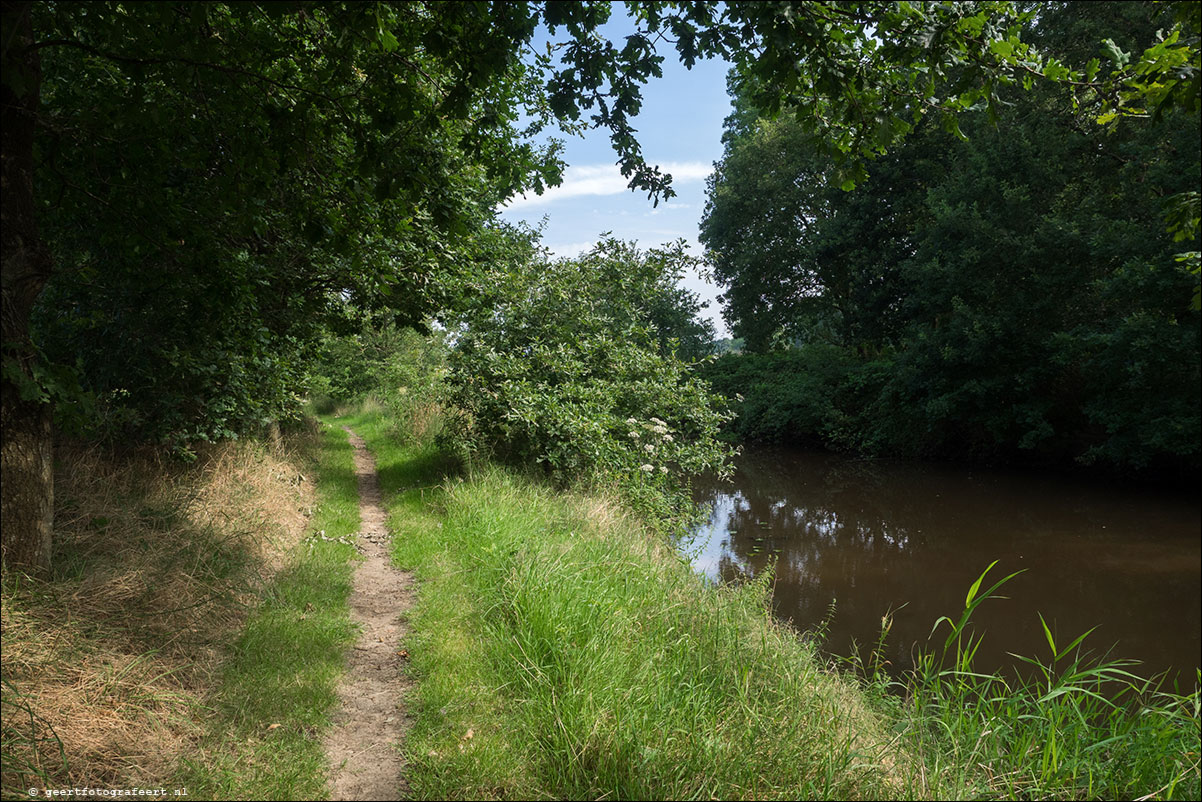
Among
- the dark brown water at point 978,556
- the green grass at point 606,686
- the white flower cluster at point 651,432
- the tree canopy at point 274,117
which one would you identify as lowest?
the dark brown water at point 978,556

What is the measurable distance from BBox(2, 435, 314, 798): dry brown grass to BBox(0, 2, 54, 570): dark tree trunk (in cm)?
29

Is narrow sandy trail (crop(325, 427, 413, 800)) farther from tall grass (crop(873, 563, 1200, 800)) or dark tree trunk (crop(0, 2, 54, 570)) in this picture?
tall grass (crop(873, 563, 1200, 800))

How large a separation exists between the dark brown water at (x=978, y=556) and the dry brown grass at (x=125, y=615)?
5.59 m

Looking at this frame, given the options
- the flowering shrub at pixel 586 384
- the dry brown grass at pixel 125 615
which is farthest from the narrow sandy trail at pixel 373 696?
the flowering shrub at pixel 586 384

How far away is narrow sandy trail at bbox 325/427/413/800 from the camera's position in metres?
3.27

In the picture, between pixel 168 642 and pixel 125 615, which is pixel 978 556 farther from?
pixel 125 615

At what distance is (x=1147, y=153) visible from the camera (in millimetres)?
15305

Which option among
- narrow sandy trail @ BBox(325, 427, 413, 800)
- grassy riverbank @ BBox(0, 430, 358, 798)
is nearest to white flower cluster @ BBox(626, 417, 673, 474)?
narrow sandy trail @ BBox(325, 427, 413, 800)

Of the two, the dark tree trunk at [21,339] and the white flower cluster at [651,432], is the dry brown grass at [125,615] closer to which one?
the dark tree trunk at [21,339]

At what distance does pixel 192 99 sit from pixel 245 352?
2.95m

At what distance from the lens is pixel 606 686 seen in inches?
148

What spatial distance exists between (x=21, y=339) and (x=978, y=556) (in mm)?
12892

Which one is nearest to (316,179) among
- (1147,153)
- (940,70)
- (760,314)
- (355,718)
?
(355,718)

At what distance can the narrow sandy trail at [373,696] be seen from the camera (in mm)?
3268
